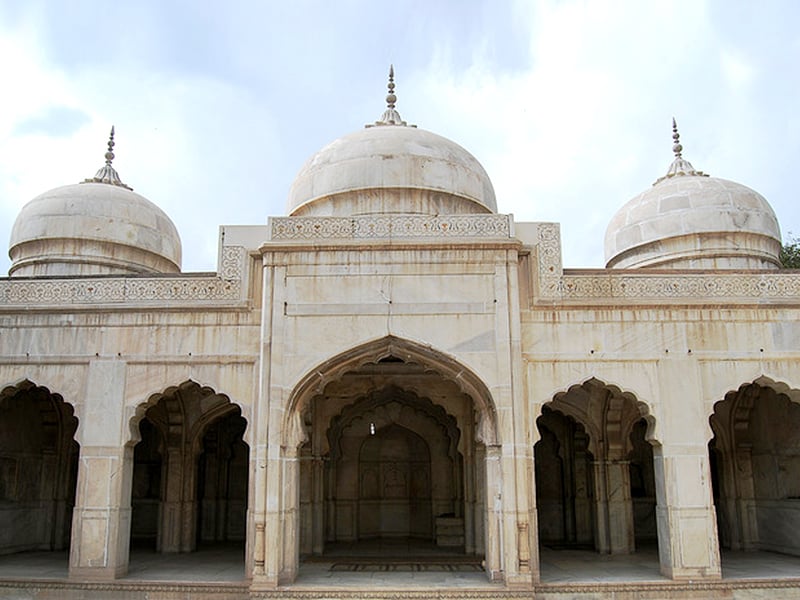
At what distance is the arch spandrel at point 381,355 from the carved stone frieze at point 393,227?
1.48 m

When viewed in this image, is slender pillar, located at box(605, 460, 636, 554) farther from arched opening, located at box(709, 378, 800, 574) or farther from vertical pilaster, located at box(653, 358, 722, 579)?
vertical pilaster, located at box(653, 358, 722, 579)

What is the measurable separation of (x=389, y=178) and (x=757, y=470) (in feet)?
26.3

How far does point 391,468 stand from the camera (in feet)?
45.6

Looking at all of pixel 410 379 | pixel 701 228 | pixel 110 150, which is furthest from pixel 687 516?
pixel 110 150

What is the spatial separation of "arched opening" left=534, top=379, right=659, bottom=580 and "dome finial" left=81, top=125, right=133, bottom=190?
10118mm

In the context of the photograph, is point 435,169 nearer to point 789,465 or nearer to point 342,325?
point 342,325

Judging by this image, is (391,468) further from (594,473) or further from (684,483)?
(684,483)

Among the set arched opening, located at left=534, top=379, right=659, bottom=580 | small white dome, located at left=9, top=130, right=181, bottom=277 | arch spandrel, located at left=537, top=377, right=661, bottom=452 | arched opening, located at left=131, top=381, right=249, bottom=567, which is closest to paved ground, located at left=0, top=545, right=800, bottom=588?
arched opening, located at left=534, top=379, right=659, bottom=580

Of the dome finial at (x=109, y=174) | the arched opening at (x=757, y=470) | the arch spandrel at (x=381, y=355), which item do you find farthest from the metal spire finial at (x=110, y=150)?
the arched opening at (x=757, y=470)

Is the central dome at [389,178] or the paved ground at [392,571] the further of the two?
the central dome at [389,178]

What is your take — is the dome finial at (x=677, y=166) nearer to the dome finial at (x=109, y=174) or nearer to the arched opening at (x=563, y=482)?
the arched opening at (x=563, y=482)

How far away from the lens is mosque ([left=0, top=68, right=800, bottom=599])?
8.68 metres

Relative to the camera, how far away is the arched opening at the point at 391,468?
1145 cm

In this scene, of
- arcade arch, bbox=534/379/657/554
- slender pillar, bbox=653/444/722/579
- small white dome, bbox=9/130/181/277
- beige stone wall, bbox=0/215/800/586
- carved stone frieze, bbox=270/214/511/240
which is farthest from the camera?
small white dome, bbox=9/130/181/277
